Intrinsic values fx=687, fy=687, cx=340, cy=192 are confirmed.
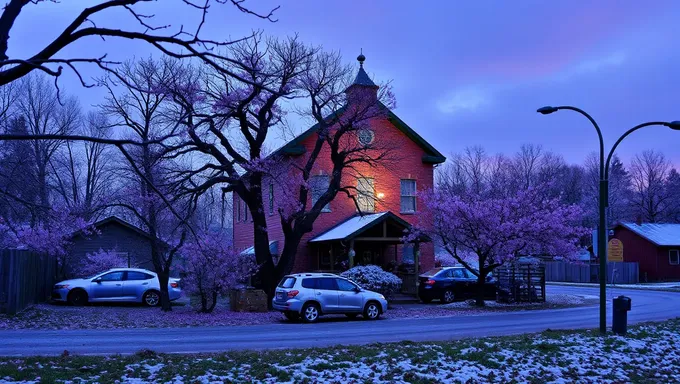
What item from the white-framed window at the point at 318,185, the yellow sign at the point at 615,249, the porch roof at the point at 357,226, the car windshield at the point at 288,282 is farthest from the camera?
the yellow sign at the point at 615,249

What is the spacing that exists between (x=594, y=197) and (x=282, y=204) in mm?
56570

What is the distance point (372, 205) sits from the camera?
3416 cm

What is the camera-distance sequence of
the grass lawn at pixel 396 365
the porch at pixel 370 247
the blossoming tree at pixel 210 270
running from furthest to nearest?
the porch at pixel 370 247 < the blossoming tree at pixel 210 270 < the grass lawn at pixel 396 365

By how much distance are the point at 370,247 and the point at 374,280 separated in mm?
7798

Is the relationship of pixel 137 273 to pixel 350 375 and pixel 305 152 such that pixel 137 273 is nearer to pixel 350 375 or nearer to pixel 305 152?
pixel 305 152

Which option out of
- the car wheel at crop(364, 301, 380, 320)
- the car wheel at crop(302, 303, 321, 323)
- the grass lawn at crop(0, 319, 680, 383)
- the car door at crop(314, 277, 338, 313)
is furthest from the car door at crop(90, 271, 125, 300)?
the grass lawn at crop(0, 319, 680, 383)

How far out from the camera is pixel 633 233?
2195 inches

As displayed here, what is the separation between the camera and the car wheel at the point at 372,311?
74.9ft

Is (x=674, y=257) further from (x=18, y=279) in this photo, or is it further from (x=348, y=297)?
(x=18, y=279)

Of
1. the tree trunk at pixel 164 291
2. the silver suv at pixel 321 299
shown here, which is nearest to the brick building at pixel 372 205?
the silver suv at pixel 321 299

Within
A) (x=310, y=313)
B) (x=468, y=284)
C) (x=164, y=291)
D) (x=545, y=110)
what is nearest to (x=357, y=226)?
(x=468, y=284)

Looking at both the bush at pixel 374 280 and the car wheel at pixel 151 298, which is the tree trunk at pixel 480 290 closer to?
the bush at pixel 374 280

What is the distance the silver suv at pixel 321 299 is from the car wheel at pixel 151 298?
27.5ft

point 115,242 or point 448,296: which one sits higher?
point 115,242
